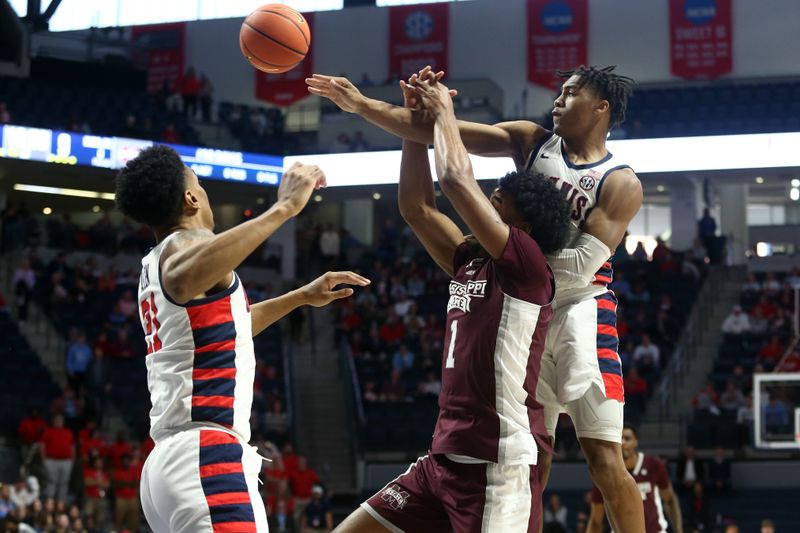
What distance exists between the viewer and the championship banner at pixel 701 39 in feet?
83.0

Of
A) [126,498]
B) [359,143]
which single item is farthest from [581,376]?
[359,143]

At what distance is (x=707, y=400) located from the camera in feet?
57.6

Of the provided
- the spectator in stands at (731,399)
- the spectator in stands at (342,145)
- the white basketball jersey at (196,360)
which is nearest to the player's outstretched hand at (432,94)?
the white basketball jersey at (196,360)

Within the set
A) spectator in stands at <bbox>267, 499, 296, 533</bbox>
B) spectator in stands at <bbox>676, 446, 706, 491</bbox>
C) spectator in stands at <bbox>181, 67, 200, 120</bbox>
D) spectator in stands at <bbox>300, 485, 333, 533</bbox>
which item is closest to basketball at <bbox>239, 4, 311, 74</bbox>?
spectator in stands at <bbox>300, 485, 333, 533</bbox>

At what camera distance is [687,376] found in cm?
1909

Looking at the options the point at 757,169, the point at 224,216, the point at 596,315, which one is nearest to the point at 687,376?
the point at 757,169

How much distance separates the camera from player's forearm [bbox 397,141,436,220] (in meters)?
5.07

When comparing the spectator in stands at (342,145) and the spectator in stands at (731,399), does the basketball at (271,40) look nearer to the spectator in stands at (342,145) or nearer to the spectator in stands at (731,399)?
the spectator in stands at (731,399)

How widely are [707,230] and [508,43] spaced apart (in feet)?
22.3

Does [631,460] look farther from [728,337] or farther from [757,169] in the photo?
[757,169]

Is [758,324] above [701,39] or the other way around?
the other way around

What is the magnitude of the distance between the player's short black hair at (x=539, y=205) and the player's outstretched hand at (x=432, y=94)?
0.40 metres

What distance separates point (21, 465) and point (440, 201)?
486 inches

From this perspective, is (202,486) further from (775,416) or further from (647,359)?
(647,359)
